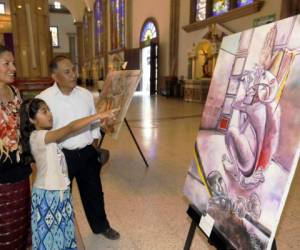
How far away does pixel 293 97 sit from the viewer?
36.0 inches

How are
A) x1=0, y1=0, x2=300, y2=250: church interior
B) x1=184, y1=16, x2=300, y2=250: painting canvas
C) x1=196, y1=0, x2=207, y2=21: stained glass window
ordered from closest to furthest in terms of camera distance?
x1=184, y1=16, x2=300, y2=250: painting canvas < x1=0, y1=0, x2=300, y2=250: church interior < x1=196, y1=0, x2=207, y2=21: stained glass window

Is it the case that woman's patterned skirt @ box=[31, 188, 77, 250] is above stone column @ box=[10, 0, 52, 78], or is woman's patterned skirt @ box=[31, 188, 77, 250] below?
below

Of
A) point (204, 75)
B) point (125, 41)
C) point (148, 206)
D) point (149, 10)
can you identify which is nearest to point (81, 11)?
point (125, 41)

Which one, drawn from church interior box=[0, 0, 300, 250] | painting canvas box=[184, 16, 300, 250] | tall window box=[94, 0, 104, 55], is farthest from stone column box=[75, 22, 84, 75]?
painting canvas box=[184, 16, 300, 250]

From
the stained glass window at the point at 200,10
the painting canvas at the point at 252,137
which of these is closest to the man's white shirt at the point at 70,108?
the painting canvas at the point at 252,137

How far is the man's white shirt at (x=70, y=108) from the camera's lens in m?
1.75

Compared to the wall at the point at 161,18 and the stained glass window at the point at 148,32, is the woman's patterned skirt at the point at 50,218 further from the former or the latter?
the stained glass window at the point at 148,32

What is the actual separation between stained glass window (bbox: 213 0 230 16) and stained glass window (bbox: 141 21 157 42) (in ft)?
15.0

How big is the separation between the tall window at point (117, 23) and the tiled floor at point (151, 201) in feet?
50.0

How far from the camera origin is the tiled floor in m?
2.08

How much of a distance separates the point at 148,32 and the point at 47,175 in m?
14.9

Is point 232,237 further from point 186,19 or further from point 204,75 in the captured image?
point 186,19

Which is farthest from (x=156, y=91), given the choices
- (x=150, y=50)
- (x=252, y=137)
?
(x=252, y=137)

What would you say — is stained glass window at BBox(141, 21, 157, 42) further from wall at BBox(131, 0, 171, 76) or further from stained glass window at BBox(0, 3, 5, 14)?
stained glass window at BBox(0, 3, 5, 14)
